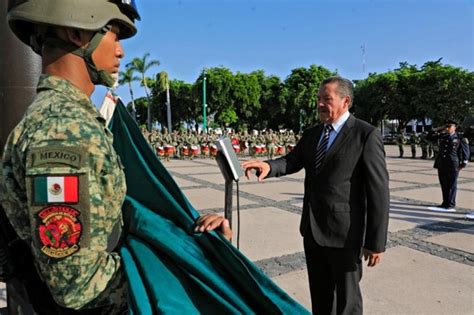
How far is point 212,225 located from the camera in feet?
4.39

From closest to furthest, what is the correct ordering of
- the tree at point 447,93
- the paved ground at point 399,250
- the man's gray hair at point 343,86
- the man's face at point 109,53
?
the man's face at point 109,53 < the man's gray hair at point 343,86 < the paved ground at point 399,250 < the tree at point 447,93

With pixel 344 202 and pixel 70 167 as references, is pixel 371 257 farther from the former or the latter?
pixel 70 167

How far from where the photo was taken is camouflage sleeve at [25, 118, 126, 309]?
98cm

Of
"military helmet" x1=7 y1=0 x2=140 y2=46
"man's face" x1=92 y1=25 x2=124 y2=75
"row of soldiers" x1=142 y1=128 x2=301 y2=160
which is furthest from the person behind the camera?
"row of soldiers" x1=142 y1=128 x2=301 y2=160

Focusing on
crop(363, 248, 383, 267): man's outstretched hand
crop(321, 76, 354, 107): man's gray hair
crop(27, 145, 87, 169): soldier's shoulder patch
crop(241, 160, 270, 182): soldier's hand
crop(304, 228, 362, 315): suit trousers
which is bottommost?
crop(304, 228, 362, 315): suit trousers

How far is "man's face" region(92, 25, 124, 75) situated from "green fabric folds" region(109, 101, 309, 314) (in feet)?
1.33

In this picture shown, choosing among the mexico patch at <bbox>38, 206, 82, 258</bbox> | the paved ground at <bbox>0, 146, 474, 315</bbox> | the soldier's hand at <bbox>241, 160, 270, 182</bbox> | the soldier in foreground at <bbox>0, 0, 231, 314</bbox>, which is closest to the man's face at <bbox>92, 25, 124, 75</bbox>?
the soldier in foreground at <bbox>0, 0, 231, 314</bbox>

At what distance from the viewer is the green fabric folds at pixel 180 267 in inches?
45.8

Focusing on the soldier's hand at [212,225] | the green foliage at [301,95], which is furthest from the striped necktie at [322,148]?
the green foliage at [301,95]

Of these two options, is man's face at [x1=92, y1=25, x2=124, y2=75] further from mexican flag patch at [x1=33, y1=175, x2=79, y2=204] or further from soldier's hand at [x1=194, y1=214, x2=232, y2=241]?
soldier's hand at [x1=194, y1=214, x2=232, y2=241]

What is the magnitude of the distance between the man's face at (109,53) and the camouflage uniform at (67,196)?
16cm

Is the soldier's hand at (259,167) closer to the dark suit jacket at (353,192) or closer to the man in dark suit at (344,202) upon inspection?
the man in dark suit at (344,202)

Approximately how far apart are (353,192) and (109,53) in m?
1.79

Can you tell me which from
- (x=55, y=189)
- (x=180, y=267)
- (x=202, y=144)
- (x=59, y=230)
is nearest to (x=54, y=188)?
(x=55, y=189)
